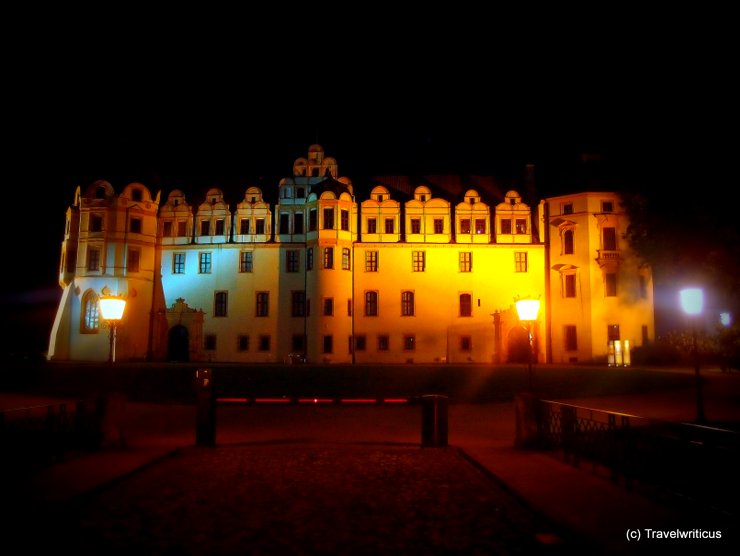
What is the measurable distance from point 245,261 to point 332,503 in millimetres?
37101

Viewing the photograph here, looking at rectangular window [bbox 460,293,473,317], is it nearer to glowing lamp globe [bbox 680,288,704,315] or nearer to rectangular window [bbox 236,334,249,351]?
rectangular window [bbox 236,334,249,351]

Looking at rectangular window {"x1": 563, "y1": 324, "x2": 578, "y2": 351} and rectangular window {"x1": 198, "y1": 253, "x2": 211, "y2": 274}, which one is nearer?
rectangular window {"x1": 563, "y1": 324, "x2": 578, "y2": 351}

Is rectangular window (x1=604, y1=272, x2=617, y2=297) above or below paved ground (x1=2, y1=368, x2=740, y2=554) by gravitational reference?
above

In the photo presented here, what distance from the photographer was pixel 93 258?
1695 inches

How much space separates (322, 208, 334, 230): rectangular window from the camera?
141 feet

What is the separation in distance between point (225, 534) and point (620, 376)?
2715 cm

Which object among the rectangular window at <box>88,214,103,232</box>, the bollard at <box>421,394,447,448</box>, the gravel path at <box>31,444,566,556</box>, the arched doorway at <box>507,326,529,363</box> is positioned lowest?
the gravel path at <box>31,444,566,556</box>

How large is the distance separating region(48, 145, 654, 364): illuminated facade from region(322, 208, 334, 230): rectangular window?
0.07m

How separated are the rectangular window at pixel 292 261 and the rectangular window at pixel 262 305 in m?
2.35

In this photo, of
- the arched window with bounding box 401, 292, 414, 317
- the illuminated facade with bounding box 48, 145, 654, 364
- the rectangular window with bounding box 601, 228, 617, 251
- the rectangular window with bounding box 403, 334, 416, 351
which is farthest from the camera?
the arched window with bounding box 401, 292, 414, 317

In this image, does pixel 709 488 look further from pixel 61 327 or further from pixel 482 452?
pixel 61 327

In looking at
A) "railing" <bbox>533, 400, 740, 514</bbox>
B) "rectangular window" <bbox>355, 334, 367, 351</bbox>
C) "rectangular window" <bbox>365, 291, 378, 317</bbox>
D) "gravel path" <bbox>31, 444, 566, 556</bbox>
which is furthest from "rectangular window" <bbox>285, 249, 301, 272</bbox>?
"railing" <bbox>533, 400, 740, 514</bbox>

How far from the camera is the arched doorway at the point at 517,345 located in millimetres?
44438

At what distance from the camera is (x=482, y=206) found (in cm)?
4534
